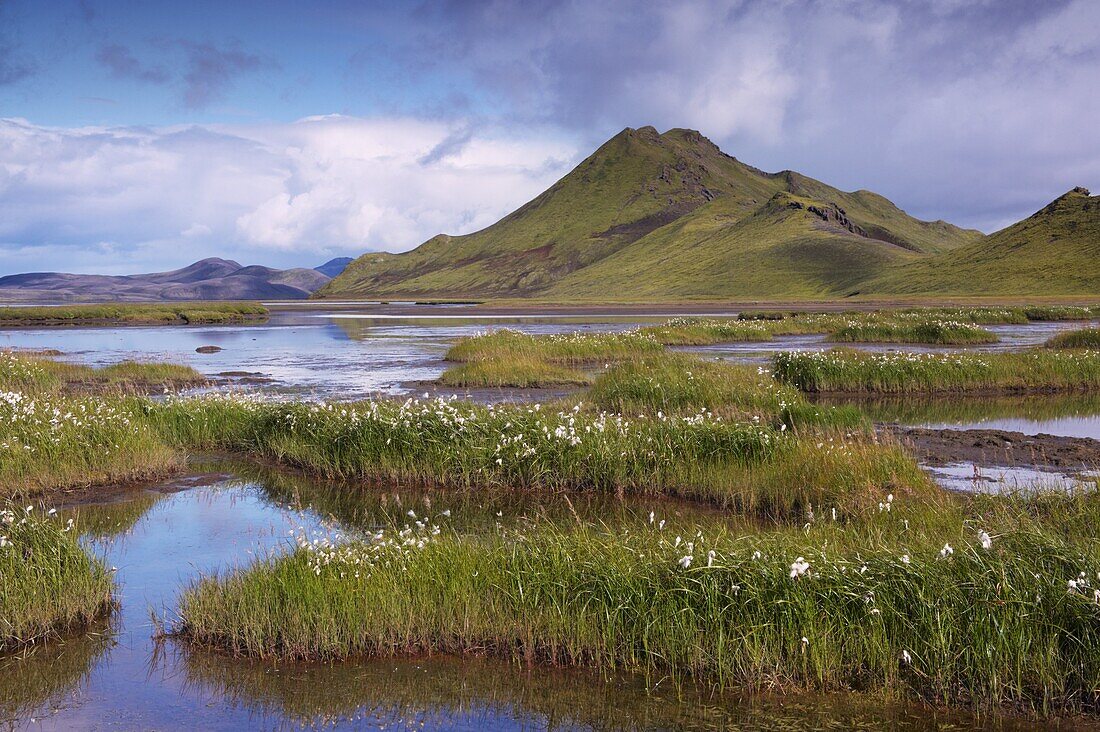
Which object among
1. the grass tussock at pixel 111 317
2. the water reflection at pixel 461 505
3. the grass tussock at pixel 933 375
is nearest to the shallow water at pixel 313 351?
the grass tussock at pixel 933 375

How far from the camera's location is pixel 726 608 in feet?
27.1

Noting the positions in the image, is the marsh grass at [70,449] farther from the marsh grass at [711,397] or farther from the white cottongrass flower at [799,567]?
the white cottongrass flower at [799,567]

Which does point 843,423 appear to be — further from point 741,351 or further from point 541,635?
point 741,351

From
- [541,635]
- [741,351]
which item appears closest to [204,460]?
[541,635]

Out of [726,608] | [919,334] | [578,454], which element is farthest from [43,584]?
[919,334]

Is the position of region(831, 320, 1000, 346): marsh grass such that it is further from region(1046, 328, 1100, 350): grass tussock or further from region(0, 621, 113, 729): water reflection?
region(0, 621, 113, 729): water reflection

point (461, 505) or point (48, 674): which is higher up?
point (48, 674)

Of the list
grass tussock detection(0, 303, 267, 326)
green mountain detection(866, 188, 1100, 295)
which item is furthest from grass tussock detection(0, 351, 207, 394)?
green mountain detection(866, 188, 1100, 295)

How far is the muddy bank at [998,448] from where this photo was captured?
17.3 meters

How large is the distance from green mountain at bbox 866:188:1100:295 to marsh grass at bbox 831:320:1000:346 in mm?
110523

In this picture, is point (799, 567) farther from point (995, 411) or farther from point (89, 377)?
point (89, 377)

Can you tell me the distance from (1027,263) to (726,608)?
187 metres

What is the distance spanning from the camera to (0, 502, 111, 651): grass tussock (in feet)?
30.2

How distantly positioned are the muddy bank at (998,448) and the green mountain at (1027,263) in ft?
472
